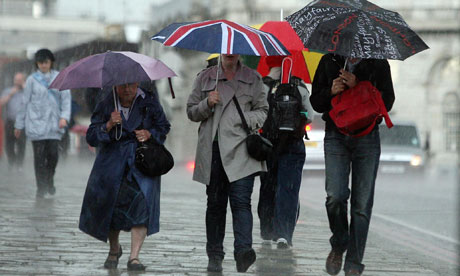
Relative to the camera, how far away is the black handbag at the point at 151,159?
279 inches

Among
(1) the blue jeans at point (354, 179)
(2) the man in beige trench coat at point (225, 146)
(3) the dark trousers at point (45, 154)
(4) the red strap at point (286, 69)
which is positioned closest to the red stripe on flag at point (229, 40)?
(2) the man in beige trench coat at point (225, 146)

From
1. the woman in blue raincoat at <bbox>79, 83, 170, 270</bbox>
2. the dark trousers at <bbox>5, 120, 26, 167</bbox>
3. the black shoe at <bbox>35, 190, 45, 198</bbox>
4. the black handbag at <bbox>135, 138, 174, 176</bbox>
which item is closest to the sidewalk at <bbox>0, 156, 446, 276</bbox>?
the woman in blue raincoat at <bbox>79, 83, 170, 270</bbox>

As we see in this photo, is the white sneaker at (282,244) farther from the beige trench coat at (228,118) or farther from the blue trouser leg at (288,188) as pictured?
the beige trench coat at (228,118)

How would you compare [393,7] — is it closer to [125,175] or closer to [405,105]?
[405,105]

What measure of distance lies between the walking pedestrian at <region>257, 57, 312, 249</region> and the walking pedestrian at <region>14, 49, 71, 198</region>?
3.98 m

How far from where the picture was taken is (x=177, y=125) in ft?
194

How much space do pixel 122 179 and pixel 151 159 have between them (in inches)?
10.4

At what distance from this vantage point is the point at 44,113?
12.4 m

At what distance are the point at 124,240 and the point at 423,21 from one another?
42.4 meters

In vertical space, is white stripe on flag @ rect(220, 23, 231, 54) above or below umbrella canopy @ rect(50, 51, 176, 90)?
above

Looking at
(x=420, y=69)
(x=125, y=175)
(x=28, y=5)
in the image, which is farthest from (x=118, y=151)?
(x=28, y=5)

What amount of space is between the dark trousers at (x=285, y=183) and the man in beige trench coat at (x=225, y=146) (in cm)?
151

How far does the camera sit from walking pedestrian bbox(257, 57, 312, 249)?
8891mm

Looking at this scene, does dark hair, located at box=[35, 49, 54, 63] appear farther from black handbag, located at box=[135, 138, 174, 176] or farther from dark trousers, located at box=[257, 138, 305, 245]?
black handbag, located at box=[135, 138, 174, 176]
